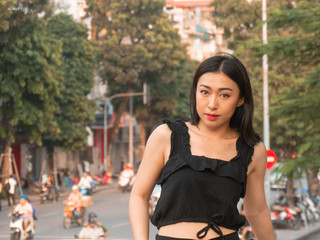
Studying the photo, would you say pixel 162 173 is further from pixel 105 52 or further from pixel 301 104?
pixel 105 52

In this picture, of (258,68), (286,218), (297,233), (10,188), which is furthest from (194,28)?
(297,233)

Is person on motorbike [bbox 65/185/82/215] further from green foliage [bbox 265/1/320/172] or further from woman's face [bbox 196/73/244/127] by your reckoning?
woman's face [bbox 196/73/244/127]

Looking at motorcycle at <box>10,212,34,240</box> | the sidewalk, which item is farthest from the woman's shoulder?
the sidewalk

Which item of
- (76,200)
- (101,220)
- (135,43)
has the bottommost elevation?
(101,220)

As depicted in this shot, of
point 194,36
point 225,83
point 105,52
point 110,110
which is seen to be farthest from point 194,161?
point 194,36

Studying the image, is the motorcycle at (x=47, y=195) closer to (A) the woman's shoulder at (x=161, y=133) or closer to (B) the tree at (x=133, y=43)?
(B) the tree at (x=133, y=43)

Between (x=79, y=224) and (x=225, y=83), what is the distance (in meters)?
21.9

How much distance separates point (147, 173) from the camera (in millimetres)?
2955

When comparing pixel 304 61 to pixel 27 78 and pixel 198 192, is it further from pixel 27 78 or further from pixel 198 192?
pixel 27 78

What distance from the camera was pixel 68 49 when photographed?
132 feet

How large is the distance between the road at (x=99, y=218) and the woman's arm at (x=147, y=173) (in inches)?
526

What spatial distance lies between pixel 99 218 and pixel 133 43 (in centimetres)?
2415

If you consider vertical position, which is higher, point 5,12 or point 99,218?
point 5,12

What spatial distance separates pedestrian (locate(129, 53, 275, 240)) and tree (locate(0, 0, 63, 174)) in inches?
1069
